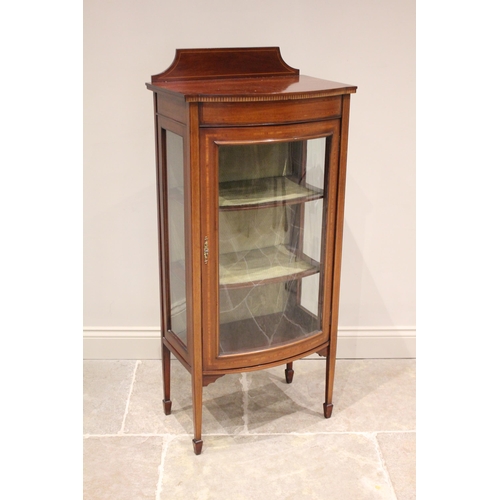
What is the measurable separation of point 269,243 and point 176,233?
0.31 metres

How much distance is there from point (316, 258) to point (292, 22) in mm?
918

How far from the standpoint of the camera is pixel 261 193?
2.05 meters

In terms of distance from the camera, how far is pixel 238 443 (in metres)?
2.26

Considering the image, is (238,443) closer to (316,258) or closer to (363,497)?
(363,497)

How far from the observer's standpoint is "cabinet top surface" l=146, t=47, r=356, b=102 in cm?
197

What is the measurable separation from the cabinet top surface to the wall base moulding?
111 cm

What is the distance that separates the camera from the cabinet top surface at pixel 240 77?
6.46 feet

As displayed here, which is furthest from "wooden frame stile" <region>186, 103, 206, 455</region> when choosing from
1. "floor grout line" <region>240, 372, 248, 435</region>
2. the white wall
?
the white wall

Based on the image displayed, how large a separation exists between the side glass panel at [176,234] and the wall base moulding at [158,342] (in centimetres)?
53

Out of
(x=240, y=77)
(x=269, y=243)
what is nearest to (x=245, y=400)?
(x=269, y=243)

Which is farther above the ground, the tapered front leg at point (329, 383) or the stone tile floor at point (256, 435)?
the tapered front leg at point (329, 383)

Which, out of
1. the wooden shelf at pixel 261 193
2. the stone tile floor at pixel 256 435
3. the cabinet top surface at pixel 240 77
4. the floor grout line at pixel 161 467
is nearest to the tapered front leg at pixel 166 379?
the stone tile floor at pixel 256 435

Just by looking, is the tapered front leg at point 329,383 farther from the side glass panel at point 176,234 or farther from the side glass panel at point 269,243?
the side glass panel at point 176,234
